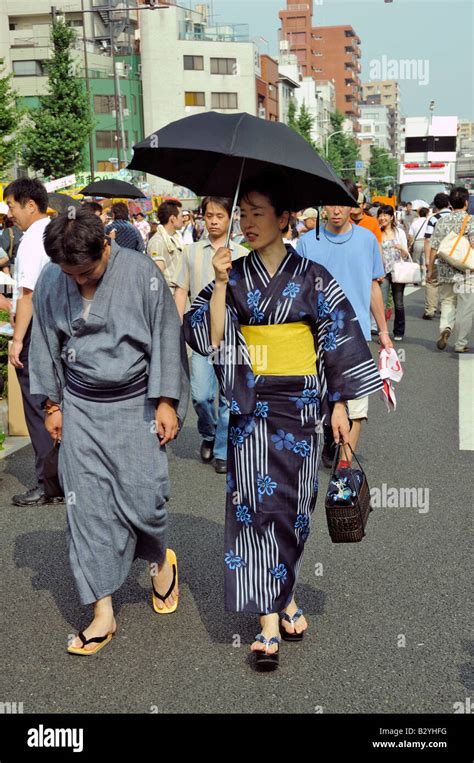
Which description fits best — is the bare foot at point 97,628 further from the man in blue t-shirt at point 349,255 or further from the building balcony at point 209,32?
the building balcony at point 209,32

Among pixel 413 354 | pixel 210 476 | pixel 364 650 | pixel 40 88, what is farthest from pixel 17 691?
pixel 40 88

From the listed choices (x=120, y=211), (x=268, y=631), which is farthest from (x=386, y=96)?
(x=268, y=631)

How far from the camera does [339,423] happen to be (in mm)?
3936

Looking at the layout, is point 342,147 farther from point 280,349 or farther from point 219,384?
point 280,349

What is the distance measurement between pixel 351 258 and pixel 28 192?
205cm

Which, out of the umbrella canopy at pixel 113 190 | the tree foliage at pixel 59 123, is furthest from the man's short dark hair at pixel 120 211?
the tree foliage at pixel 59 123

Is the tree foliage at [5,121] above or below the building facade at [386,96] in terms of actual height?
below

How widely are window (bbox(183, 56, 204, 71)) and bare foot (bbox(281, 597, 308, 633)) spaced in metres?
65.5

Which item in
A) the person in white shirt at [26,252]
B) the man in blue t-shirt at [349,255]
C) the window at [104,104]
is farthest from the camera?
the window at [104,104]

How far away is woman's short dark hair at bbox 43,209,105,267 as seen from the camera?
3.69 meters

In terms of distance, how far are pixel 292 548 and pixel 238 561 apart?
0.74 ft

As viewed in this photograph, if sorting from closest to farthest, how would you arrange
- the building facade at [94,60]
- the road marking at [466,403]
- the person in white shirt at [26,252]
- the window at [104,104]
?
the person in white shirt at [26,252], the road marking at [466,403], the building facade at [94,60], the window at [104,104]

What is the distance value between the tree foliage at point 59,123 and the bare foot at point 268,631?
136 ft

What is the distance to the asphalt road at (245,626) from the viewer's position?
3.60 m
